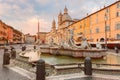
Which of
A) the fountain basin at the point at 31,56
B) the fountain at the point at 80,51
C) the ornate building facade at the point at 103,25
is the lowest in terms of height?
the fountain basin at the point at 31,56

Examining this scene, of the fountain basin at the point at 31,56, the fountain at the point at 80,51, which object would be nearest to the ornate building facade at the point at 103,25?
the fountain basin at the point at 31,56

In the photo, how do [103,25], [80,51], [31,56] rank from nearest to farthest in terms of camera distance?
[80,51]
[31,56]
[103,25]

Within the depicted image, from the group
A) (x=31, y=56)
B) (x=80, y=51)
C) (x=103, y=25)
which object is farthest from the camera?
(x=103, y=25)

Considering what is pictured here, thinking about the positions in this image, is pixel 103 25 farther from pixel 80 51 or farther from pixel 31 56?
pixel 80 51

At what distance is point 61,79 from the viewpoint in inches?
369

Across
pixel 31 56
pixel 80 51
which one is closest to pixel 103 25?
pixel 31 56

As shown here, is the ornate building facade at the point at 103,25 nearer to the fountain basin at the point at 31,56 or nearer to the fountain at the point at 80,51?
the fountain basin at the point at 31,56

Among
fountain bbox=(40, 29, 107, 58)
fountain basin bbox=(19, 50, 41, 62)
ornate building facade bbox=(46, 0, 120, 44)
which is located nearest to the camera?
fountain basin bbox=(19, 50, 41, 62)

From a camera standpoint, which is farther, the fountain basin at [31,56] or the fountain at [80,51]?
the fountain at [80,51]

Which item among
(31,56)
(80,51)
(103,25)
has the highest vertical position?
(103,25)

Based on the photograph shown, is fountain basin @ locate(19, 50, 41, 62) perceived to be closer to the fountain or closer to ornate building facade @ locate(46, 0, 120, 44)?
the fountain

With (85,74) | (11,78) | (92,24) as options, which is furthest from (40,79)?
(92,24)

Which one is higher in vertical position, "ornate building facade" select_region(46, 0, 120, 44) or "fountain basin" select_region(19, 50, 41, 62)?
"ornate building facade" select_region(46, 0, 120, 44)

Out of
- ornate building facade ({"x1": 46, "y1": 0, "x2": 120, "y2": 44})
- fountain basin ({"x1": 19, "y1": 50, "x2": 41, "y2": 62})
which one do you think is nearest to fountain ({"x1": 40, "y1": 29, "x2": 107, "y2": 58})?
fountain basin ({"x1": 19, "y1": 50, "x2": 41, "y2": 62})
